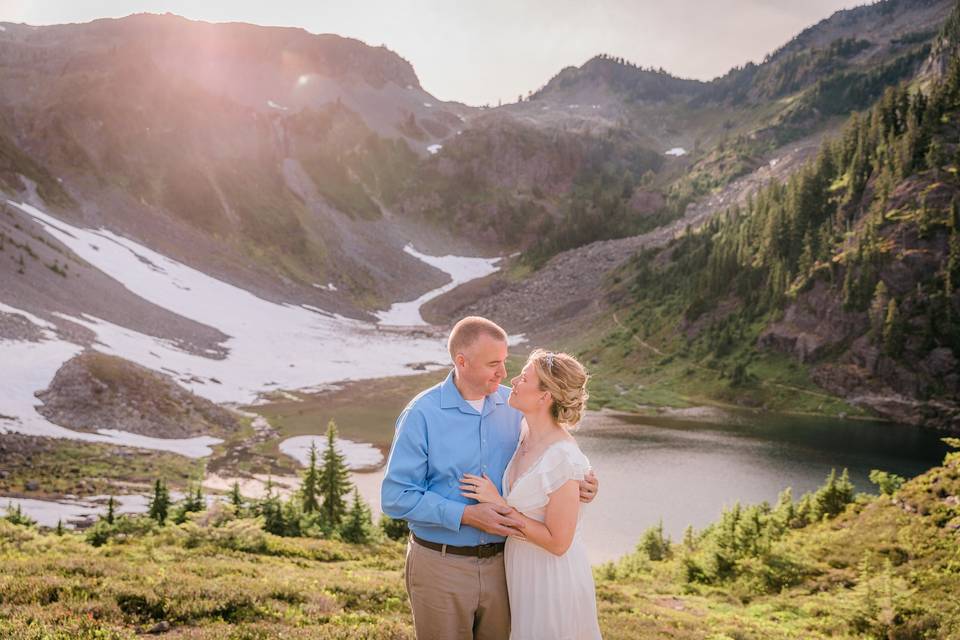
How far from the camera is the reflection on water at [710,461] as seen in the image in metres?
31.9

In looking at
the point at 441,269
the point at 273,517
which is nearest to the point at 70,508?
the point at 273,517

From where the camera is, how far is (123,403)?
123ft

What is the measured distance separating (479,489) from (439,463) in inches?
15.1

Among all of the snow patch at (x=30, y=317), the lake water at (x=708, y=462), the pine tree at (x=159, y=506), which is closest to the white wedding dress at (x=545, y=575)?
the pine tree at (x=159, y=506)

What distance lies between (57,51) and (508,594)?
186m

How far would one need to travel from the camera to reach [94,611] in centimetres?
766

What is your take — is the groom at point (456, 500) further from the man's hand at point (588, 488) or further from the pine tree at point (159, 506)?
the pine tree at point (159, 506)

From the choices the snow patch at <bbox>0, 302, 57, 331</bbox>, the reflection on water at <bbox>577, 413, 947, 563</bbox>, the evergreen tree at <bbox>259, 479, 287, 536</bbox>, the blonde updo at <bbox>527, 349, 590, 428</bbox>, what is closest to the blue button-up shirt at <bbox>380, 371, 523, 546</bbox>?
the blonde updo at <bbox>527, 349, 590, 428</bbox>

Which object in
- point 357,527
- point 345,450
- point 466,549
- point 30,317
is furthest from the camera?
point 30,317

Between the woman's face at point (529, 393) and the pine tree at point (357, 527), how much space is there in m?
16.1

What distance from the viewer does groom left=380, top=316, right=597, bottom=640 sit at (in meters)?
4.78

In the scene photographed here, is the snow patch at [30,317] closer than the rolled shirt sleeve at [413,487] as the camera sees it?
No

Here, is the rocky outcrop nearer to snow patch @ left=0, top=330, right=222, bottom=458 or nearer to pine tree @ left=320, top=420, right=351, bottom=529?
snow patch @ left=0, top=330, right=222, bottom=458

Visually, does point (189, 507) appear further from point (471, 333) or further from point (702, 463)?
point (702, 463)
